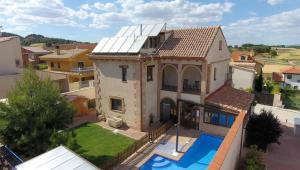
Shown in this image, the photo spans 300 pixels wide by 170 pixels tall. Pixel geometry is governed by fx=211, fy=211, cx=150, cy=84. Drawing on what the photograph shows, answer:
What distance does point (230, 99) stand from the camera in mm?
21141

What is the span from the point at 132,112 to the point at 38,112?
34.2ft

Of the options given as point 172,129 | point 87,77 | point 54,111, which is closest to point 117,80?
point 172,129

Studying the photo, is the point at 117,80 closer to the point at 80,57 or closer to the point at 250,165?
the point at 250,165

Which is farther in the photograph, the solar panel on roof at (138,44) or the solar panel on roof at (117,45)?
the solar panel on roof at (117,45)

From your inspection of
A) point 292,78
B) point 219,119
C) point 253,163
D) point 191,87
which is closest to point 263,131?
point 219,119

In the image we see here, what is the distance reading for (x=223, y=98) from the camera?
21266 mm

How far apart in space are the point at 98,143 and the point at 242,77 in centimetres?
2712

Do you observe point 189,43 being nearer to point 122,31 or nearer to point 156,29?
point 156,29

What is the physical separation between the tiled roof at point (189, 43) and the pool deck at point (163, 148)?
25.9ft

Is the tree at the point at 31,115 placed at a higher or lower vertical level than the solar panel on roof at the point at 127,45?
lower

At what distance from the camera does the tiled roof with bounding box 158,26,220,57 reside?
20.7 metres

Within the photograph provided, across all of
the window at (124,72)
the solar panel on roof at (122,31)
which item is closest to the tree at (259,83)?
the solar panel on roof at (122,31)

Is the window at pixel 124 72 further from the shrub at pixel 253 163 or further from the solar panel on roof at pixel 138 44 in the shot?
the shrub at pixel 253 163

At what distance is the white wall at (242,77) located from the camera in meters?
35.2
